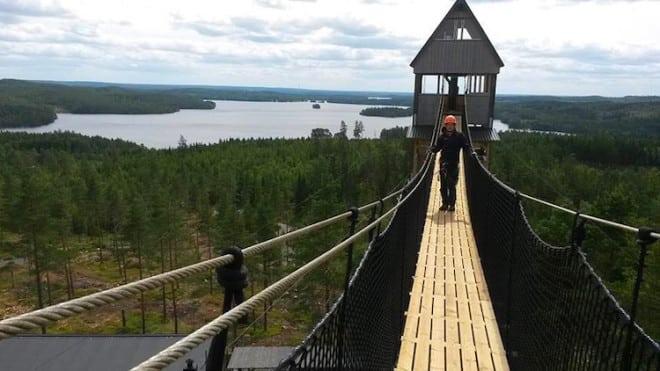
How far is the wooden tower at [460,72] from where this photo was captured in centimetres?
1484

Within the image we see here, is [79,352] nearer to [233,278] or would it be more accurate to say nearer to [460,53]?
[460,53]

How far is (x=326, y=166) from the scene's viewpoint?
2318 inches

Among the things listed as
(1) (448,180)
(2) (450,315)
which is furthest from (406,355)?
(1) (448,180)

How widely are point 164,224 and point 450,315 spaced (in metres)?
27.4

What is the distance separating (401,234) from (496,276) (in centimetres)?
130

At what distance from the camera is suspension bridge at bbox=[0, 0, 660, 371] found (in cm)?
149

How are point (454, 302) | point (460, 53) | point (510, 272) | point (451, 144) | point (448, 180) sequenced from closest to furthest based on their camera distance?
1. point (510, 272)
2. point (454, 302)
3. point (451, 144)
4. point (448, 180)
5. point (460, 53)

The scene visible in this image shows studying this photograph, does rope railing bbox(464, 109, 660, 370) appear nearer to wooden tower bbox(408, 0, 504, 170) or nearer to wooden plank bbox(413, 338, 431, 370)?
wooden plank bbox(413, 338, 431, 370)

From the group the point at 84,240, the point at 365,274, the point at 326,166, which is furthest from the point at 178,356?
the point at 326,166

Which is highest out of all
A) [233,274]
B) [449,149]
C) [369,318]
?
[233,274]

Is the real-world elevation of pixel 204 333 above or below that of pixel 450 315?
above

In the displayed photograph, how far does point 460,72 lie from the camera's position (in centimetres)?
1505

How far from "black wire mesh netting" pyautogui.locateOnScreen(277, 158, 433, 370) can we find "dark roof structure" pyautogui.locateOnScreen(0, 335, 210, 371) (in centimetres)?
911

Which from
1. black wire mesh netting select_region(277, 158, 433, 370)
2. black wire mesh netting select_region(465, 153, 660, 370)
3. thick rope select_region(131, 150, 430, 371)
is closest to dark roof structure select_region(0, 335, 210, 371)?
black wire mesh netting select_region(277, 158, 433, 370)
